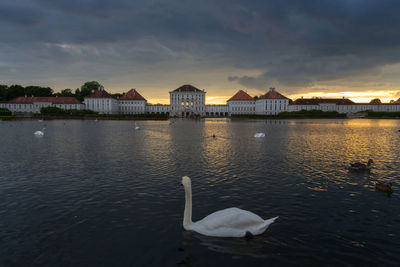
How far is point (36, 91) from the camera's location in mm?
159625

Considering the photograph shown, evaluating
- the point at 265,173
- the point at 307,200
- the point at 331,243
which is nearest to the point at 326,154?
the point at 265,173

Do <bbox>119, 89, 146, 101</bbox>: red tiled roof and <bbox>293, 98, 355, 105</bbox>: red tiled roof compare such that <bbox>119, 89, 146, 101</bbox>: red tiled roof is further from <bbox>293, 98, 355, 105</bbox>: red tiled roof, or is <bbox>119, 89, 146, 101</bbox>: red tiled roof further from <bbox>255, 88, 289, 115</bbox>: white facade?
<bbox>293, 98, 355, 105</bbox>: red tiled roof

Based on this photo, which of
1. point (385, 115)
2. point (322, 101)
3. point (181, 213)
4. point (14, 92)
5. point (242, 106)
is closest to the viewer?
point (181, 213)

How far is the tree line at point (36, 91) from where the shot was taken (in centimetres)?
15074

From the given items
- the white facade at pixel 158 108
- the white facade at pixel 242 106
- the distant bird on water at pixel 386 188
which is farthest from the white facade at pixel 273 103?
the distant bird on water at pixel 386 188

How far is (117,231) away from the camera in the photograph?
716 cm

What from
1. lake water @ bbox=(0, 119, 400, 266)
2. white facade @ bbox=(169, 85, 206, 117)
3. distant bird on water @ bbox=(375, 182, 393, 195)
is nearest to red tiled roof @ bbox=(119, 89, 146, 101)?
white facade @ bbox=(169, 85, 206, 117)

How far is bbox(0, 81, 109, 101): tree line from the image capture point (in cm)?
15074

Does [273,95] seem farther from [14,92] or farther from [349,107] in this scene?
[14,92]

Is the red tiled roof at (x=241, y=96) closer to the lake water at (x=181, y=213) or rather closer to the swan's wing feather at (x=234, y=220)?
the lake water at (x=181, y=213)

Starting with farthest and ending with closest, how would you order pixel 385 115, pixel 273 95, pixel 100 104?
pixel 273 95
pixel 100 104
pixel 385 115

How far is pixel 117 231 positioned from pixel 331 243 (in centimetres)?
558

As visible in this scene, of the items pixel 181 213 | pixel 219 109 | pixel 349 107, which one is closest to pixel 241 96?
pixel 219 109

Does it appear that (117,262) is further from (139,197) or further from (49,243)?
(139,197)
